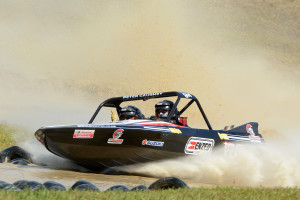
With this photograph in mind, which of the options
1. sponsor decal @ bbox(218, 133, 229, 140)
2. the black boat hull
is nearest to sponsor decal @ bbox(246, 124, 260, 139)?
sponsor decal @ bbox(218, 133, 229, 140)

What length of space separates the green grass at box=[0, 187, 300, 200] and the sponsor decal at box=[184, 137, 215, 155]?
2209mm

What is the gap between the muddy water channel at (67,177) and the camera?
7.88 meters

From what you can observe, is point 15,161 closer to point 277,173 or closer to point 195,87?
point 277,173

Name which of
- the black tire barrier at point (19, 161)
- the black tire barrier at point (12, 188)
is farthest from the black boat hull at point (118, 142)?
the black tire barrier at point (12, 188)

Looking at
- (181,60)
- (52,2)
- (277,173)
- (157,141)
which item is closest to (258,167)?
(277,173)

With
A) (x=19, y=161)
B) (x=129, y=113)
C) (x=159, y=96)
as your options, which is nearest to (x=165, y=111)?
(x=159, y=96)

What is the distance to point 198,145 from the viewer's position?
31.0 ft

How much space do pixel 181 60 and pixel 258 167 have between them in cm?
2708

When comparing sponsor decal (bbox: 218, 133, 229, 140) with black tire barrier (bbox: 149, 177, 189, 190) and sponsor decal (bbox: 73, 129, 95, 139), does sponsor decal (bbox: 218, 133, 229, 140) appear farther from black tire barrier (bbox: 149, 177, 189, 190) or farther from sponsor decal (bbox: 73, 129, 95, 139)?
black tire barrier (bbox: 149, 177, 189, 190)

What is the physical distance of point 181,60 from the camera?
3697 cm

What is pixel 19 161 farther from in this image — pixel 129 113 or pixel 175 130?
pixel 175 130

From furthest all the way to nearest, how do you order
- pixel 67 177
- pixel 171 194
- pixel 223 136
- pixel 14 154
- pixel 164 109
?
pixel 14 154
pixel 164 109
pixel 223 136
pixel 67 177
pixel 171 194

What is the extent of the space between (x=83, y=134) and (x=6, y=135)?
7418 mm

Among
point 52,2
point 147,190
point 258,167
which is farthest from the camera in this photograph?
point 52,2
